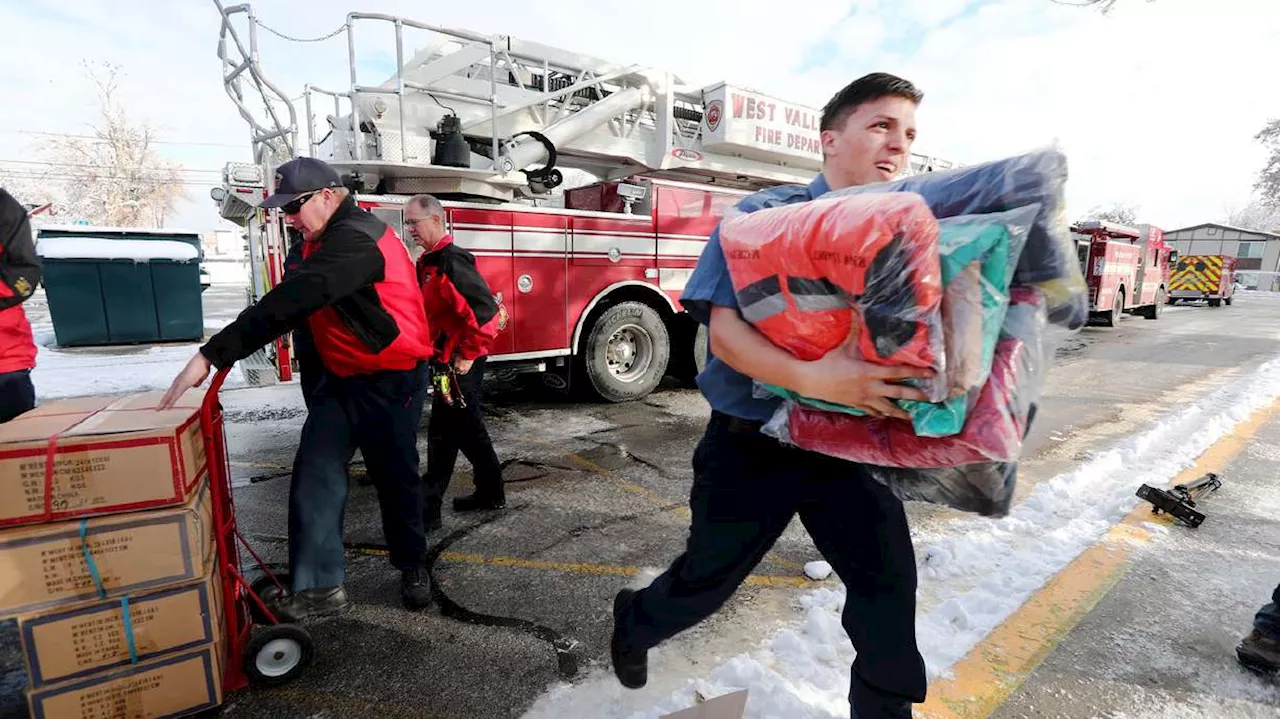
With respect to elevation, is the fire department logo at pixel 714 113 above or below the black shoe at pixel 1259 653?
above

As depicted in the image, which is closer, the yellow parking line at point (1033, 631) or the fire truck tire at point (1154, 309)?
the yellow parking line at point (1033, 631)

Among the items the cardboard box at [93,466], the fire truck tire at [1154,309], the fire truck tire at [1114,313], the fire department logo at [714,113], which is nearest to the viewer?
the cardboard box at [93,466]


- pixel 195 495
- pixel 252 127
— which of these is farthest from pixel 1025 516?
pixel 252 127

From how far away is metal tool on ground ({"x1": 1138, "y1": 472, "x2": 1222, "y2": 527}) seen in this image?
3.47 m

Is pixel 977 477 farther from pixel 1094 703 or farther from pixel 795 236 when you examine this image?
pixel 1094 703

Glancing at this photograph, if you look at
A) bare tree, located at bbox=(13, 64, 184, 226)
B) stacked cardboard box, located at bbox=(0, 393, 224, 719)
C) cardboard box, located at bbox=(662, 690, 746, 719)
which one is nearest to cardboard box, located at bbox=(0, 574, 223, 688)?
stacked cardboard box, located at bbox=(0, 393, 224, 719)

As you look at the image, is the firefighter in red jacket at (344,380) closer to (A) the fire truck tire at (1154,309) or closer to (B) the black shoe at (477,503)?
A: (B) the black shoe at (477,503)

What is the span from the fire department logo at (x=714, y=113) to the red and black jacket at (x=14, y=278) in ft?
20.2

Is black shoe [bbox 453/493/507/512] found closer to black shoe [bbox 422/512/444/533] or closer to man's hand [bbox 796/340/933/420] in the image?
black shoe [bbox 422/512/444/533]

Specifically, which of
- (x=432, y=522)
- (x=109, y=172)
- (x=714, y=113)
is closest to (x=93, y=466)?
(x=432, y=522)

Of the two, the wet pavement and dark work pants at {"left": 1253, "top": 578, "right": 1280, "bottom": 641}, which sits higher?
dark work pants at {"left": 1253, "top": 578, "right": 1280, "bottom": 641}

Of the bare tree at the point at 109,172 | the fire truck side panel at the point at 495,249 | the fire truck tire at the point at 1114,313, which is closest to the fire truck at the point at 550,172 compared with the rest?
the fire truck side panel at the point at 495,249

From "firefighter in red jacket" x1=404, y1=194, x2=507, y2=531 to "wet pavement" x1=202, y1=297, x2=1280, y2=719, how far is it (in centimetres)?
34

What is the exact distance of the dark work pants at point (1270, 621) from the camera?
224 cm
